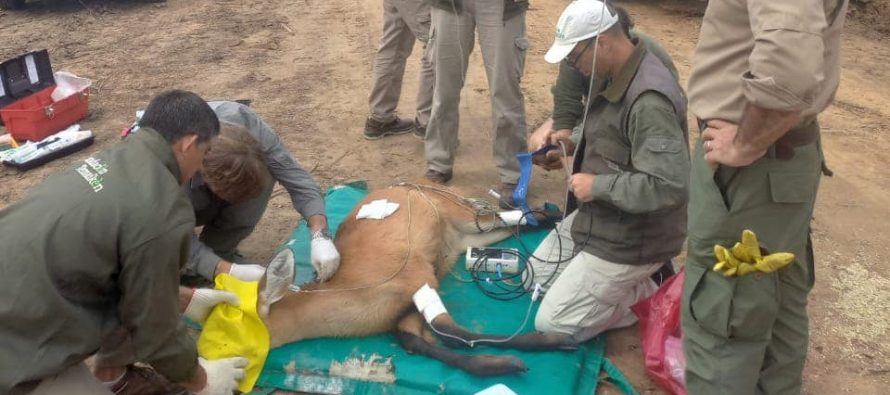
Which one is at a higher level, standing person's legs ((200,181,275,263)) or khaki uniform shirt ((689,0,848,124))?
khaki uniform shirt ((689,0,848,124))

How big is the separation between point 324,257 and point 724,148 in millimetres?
2073

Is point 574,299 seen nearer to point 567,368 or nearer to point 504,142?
point 567,368

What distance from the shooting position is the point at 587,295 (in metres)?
3.28

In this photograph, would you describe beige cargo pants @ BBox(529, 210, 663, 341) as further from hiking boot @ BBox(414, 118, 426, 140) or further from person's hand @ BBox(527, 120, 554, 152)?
hiking boot @ BBox(414, 118, 426, 140)

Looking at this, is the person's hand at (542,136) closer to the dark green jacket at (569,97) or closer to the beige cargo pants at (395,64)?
the dark green jacket at (569,97)

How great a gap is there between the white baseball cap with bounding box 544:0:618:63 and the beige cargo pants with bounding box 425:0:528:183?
1.22m

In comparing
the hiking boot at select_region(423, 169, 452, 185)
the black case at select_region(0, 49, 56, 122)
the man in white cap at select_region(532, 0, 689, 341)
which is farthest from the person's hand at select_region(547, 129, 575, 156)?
the black case at select_region(0, 49, 56, 122)

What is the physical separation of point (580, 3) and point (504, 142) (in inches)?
63.6

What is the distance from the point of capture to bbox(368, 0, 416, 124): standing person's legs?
5.31 metres

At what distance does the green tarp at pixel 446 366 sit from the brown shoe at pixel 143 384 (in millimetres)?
371

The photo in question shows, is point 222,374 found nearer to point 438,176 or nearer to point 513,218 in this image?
point 513,218

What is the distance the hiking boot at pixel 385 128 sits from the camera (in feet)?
18.4

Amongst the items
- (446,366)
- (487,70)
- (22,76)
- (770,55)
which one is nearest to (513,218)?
(487,70)

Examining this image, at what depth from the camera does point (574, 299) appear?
3.29 m
